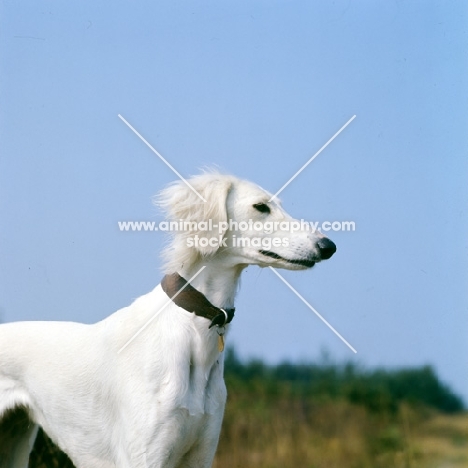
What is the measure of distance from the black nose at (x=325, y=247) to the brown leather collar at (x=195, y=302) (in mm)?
598

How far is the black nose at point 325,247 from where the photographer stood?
168 inches

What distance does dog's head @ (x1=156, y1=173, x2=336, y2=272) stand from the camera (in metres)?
4.30

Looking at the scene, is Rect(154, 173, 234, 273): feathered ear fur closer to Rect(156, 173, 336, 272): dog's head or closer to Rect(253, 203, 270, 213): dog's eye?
Rect(156, 173, 336, 272): dog's head

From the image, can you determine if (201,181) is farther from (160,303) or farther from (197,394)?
(197,394)

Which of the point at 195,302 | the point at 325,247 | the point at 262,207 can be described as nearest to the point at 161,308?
the point at 195,302

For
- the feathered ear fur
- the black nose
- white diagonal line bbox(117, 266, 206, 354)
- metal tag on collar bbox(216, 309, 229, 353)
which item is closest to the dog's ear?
the feathered ear fur

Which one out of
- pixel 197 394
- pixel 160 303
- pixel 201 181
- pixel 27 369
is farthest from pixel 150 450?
pixel 201 181

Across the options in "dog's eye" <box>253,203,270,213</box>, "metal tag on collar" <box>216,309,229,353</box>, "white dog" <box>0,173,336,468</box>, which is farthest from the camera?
"dog's eye" <box>253,203,270,213</box>

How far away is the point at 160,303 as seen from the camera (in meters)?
4.38

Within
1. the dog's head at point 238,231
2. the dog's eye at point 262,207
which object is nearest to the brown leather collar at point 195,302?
the dog's head at point 238,231

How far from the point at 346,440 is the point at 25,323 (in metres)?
2.80

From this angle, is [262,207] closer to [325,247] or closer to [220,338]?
[325,247]

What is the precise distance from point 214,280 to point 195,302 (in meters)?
0.16

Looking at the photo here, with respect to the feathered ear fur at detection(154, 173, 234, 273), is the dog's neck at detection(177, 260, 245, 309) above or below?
below
